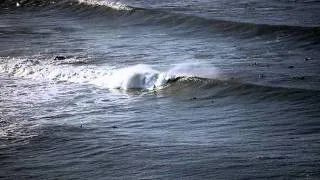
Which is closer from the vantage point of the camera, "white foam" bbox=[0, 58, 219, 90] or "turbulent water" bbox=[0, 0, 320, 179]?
"turbulent water" bbox=[0, 0, 320, 179]

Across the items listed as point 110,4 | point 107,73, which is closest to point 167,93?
point 107,73

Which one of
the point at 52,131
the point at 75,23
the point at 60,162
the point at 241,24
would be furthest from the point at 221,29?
the point at 60,162

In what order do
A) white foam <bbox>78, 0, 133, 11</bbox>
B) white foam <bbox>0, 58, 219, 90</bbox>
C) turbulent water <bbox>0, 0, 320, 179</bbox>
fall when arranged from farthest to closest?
1. white foam <bbox>78, 0, 133, 11</bbox>
2. white foam <bbox>0, 58, 219, 90</bbox>
3. turbulent water <bbox>0, 0, 320, 179</bbox>

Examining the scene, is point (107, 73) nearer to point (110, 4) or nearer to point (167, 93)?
point (167, 93)

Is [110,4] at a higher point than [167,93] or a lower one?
higher

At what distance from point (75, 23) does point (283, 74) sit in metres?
10.0

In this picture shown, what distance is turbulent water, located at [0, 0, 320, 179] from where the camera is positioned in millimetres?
10156

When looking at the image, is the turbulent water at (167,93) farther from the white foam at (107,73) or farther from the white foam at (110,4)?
the white foam at (110,4)

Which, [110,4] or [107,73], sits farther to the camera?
[110,4]

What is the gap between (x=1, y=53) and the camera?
18719mm

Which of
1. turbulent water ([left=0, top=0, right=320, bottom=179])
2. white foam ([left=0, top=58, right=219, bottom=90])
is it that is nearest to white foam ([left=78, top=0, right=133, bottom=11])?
turbulent water ([left=0, top=0, right=320, bottom=179])

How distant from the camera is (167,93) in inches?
563

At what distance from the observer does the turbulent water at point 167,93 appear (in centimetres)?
1016

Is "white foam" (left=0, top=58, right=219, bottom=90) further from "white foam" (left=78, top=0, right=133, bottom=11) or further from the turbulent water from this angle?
"white foam" (left=78, top=0, right=133, bottom=11)
